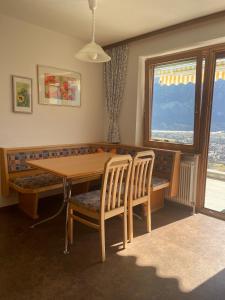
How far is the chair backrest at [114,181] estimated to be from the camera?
6.57 ft

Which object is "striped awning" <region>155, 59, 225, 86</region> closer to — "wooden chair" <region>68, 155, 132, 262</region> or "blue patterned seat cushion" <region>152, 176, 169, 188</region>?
"blue patterned seat cushion" <region>152, 176, 169, 188</region>

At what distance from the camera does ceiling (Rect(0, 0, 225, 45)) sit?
2562 millimetres

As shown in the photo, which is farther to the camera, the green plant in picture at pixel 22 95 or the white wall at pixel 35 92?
the green plant in picture at pixel 22 95

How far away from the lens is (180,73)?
134 inches

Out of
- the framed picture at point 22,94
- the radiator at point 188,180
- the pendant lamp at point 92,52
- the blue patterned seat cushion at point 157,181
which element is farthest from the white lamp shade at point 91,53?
the radiator at point 188,180

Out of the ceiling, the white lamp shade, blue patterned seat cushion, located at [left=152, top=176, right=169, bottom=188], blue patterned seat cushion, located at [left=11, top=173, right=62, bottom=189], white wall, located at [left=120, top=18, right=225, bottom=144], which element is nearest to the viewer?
the white lamp shade

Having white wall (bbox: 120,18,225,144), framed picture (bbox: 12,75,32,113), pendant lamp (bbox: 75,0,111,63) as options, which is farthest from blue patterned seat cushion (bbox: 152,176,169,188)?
framed picture (bbox: 12,75,32,113)

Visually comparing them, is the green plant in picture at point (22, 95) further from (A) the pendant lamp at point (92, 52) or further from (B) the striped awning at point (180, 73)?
(B) the striped awning at point (180, 73)

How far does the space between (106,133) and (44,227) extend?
207 cm

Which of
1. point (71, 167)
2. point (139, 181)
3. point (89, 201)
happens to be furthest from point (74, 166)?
point (139, 181)

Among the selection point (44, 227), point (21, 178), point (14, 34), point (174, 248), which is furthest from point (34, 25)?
point (174, 248)

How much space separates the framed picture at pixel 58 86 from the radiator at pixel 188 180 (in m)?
1.91

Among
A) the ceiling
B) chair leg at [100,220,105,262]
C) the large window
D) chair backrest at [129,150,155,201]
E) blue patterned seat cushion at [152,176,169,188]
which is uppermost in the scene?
the ceiling

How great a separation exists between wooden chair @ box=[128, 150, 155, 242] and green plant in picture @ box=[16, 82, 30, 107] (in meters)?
1.81
